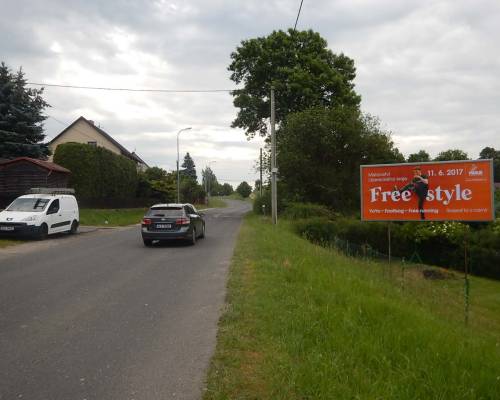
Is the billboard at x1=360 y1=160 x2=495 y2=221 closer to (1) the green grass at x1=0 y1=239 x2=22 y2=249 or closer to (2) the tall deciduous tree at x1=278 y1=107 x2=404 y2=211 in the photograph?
(1) the green grass at x1=0 y1=239 x2=22 y2=249

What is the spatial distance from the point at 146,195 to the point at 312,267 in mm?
36740

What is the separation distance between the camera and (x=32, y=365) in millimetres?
4188

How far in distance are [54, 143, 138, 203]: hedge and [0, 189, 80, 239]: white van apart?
10.5m

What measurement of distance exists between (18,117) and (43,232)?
1554 cm

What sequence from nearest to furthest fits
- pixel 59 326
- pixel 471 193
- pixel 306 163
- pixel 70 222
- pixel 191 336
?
pixel 191 336 < pixel 59 326 < pixel 471 193 < pixel 70 222 < pixel 306 163

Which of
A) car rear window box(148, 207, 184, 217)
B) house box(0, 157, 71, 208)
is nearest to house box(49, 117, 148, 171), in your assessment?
house box(0, 157, 71, 208)

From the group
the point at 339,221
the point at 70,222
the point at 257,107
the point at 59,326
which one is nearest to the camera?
the point at 59,326

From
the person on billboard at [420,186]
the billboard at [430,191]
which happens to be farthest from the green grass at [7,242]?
the person on billboard at [420,186]

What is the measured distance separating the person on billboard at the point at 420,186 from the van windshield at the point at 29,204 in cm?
1364

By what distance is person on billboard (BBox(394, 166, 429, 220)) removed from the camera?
1212cm

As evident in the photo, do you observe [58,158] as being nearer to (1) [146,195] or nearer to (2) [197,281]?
(1) [146,195]

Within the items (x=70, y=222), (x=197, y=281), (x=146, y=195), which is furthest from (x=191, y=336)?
(x=146, y=195)

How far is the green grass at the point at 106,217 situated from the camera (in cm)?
2569

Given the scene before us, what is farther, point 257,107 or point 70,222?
point 257,107
